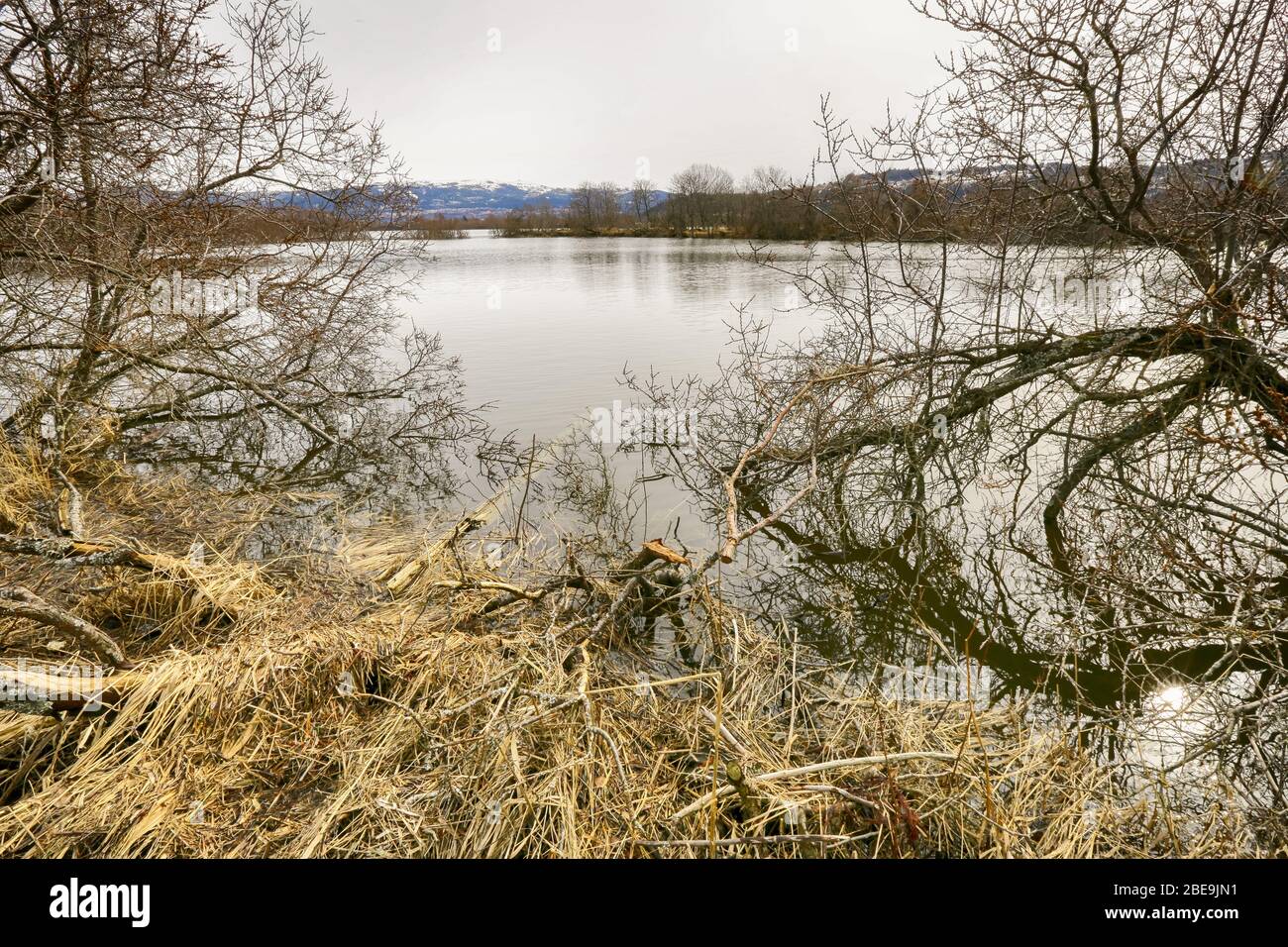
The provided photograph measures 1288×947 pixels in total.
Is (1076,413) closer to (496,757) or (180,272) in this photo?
(496,757)

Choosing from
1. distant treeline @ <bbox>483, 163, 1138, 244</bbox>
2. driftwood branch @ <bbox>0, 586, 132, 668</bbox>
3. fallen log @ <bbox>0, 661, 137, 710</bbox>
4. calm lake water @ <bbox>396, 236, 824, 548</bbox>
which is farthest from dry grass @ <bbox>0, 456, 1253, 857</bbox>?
distant treeline @ <bbox>483, 163, 1138, 244</bbox>

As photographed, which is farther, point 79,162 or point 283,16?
point 283,16

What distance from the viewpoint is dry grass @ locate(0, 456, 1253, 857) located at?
2.35 metres

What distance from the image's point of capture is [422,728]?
8.92ft

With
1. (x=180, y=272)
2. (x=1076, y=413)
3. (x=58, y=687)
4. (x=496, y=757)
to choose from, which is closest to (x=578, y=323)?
(x=180, y=272)

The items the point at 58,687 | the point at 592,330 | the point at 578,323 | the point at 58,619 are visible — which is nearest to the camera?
the point at 58,687

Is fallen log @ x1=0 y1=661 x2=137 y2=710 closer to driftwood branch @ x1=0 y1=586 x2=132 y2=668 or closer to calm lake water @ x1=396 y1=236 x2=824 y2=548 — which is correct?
driftwood branch @ x1=0 y1=586 x2=132 y2=668

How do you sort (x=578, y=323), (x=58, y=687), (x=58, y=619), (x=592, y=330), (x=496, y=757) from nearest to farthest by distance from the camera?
1. (x=496, y=757)
2. (x=58, y=687)
3. (x=58, y=619)
4. (x=592, y=330)
5. (x=578, y=323)

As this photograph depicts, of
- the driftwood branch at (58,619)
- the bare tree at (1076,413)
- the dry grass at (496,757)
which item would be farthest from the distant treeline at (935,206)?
the driftwood branch at (58,619)

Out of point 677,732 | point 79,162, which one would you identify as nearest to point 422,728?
point 677,732

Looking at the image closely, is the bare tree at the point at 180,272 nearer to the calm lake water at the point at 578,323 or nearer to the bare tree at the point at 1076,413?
the calm lake water at the point at 578,323

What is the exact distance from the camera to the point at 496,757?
8.47 feet

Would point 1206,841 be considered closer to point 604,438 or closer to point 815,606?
point 815,606
